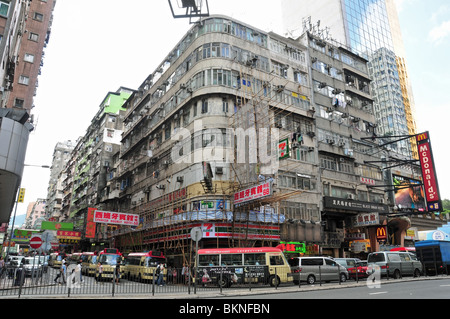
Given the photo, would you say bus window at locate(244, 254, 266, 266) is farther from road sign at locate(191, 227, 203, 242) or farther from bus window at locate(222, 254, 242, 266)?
road sign at locate(191, 227, 203, 242)

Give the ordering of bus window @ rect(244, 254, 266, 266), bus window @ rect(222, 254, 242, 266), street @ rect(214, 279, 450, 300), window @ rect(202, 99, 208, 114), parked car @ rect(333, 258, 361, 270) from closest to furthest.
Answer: street @ rect(214, 279, 450, 300) < bus window @ rect(244, 254, 266, 266) < bus window @ rect(222, 254, 242, 266) < parked car @ rect(333, 258, 361, 270) < window @ rect(202, 99, 208, 114)

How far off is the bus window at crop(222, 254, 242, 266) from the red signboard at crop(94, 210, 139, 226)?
54.1 feet

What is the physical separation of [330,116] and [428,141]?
975 centimetres

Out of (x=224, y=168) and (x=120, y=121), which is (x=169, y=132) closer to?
(x=224, y=168)

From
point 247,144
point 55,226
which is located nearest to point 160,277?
point 247,144

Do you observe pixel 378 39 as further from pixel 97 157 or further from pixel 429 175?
pixel 97 157

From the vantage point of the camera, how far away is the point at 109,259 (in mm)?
25391

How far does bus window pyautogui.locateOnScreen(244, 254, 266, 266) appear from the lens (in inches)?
747

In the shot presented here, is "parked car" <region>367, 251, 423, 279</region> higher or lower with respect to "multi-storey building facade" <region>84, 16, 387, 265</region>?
lower

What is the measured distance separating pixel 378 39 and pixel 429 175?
61786 mm

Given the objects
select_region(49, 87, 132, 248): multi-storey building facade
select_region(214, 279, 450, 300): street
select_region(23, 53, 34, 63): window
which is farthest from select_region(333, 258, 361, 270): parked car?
select_region(49, 87, 132, 248): multi-storey building facade

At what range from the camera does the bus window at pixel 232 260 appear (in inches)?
752

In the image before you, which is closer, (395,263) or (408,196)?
(395,263)
